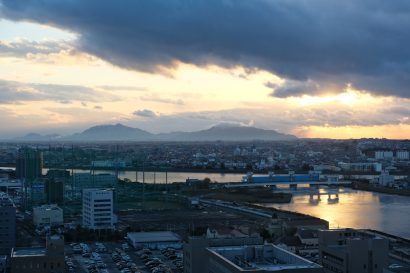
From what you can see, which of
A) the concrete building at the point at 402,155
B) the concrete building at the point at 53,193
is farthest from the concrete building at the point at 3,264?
the concrete building at the point at 402,155

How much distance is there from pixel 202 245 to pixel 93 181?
Result: 880 cm

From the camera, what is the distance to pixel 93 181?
40.0ft

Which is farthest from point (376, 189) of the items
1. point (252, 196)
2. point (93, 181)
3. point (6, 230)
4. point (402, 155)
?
point (402, 155)

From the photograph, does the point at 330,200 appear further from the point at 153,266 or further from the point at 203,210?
the point at 153,266

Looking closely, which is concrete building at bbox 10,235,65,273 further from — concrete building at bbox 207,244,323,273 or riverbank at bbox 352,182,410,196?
riverbank at bbox 352,182,410,196

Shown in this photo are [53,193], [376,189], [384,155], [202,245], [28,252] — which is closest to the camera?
[202,245]

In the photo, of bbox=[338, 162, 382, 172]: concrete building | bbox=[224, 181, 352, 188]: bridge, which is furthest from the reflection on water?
bbox=[338, 162, 382, 172]: concrete building

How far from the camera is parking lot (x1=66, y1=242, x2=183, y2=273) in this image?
5406mm

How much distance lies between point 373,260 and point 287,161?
Result: 69.3 ft

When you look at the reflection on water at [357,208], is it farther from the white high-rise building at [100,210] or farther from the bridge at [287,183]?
the white high-rise building at [100,210]

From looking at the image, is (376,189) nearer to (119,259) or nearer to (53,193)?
(53,193)

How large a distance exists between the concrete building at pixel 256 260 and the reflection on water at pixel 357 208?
4.61 metres

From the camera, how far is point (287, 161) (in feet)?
81.7

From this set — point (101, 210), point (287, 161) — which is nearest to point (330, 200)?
point (101, 210)
